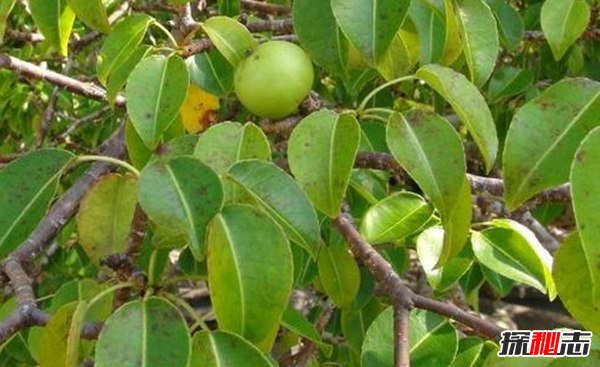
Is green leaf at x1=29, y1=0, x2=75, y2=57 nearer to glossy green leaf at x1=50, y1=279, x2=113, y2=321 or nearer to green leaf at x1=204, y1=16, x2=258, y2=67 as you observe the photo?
green leaf at x1=204, y1=16, x2=258, y2=67

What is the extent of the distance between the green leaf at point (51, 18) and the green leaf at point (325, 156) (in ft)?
1.62

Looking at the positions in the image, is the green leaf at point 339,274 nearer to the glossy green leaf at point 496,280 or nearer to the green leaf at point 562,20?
the glossy green leaf at point 496,280

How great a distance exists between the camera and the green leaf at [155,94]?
1014 mm

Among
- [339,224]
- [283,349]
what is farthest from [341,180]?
[283,349]

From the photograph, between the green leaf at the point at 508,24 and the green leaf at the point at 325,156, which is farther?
the green leaf at the point at 508,24

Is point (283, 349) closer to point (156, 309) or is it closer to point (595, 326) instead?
point (156, 309)

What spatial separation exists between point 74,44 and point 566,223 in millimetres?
2331

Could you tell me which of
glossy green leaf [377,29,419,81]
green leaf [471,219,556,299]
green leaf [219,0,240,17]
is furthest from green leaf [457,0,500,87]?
green leaf [219,0,240,17]

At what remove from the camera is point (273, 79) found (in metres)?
1.21

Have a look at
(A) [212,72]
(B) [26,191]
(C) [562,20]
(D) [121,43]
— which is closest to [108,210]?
(B) [26,191]

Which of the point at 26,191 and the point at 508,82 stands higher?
the point at 26,191

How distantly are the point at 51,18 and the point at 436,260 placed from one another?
0.66 meters

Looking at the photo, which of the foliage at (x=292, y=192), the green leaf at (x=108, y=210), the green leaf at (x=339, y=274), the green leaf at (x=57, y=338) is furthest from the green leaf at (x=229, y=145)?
the green leaf at (x=339, y=274)

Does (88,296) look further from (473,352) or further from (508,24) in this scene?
(508,24)
